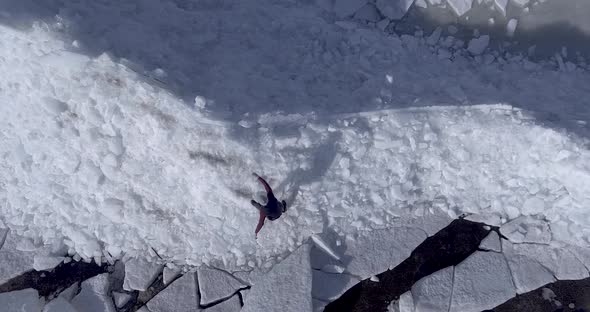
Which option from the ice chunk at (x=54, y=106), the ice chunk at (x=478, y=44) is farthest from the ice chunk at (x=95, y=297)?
the ice chunk at (x=478, y=44)

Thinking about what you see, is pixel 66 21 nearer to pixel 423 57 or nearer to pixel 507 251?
pixel 423 57

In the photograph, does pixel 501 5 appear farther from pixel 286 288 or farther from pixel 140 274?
pixel 140 274

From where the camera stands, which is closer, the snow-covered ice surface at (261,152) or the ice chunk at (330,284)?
the snow-covered ice surface at (261,152)

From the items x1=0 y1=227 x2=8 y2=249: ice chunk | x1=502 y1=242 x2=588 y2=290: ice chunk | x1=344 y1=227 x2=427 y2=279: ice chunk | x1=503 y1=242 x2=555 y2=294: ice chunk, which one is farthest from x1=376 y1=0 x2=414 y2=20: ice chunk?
x1=0 y1=227 x2=8 y2=249: ice chunk

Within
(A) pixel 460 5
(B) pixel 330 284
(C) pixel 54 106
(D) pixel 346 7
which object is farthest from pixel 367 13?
(C) pixel 54 106

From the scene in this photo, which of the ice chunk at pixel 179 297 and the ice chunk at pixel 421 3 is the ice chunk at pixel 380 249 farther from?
the ice chunk at pixel 421 3

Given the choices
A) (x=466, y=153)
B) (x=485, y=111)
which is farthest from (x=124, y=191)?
(x=485, y=111)
